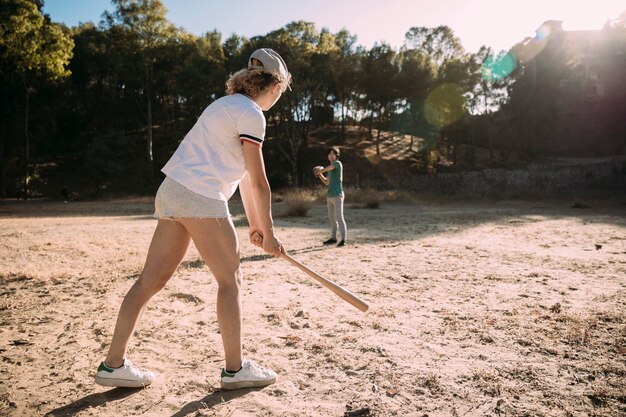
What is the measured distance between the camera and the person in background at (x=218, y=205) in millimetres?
2205

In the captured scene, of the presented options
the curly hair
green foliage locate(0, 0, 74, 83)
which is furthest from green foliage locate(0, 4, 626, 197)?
the curly hair

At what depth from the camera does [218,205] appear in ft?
7.35

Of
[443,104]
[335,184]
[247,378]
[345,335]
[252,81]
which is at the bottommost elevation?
[345,335]

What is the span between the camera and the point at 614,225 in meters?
10.9

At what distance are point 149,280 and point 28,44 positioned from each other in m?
24.3

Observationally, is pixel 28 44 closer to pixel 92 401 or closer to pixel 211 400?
pixel 92 401

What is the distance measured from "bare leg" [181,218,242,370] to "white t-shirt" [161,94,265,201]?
0.18 metres

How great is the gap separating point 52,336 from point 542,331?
13.7ft

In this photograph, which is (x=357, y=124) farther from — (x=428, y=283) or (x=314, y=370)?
(x=314, y=370)

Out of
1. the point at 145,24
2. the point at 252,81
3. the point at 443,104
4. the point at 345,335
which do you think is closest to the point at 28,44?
the point at 145,24

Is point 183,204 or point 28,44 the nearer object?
point 183,204

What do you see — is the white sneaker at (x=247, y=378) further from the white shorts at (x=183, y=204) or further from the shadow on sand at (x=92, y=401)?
the white shorts at (x=183, y=204)

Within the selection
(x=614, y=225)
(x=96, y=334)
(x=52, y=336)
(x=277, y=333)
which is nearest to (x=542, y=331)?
(x=277, y=333)

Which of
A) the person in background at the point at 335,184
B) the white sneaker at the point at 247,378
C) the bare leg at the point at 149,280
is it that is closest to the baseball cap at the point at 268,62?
the bare leg at the point at 149,280
